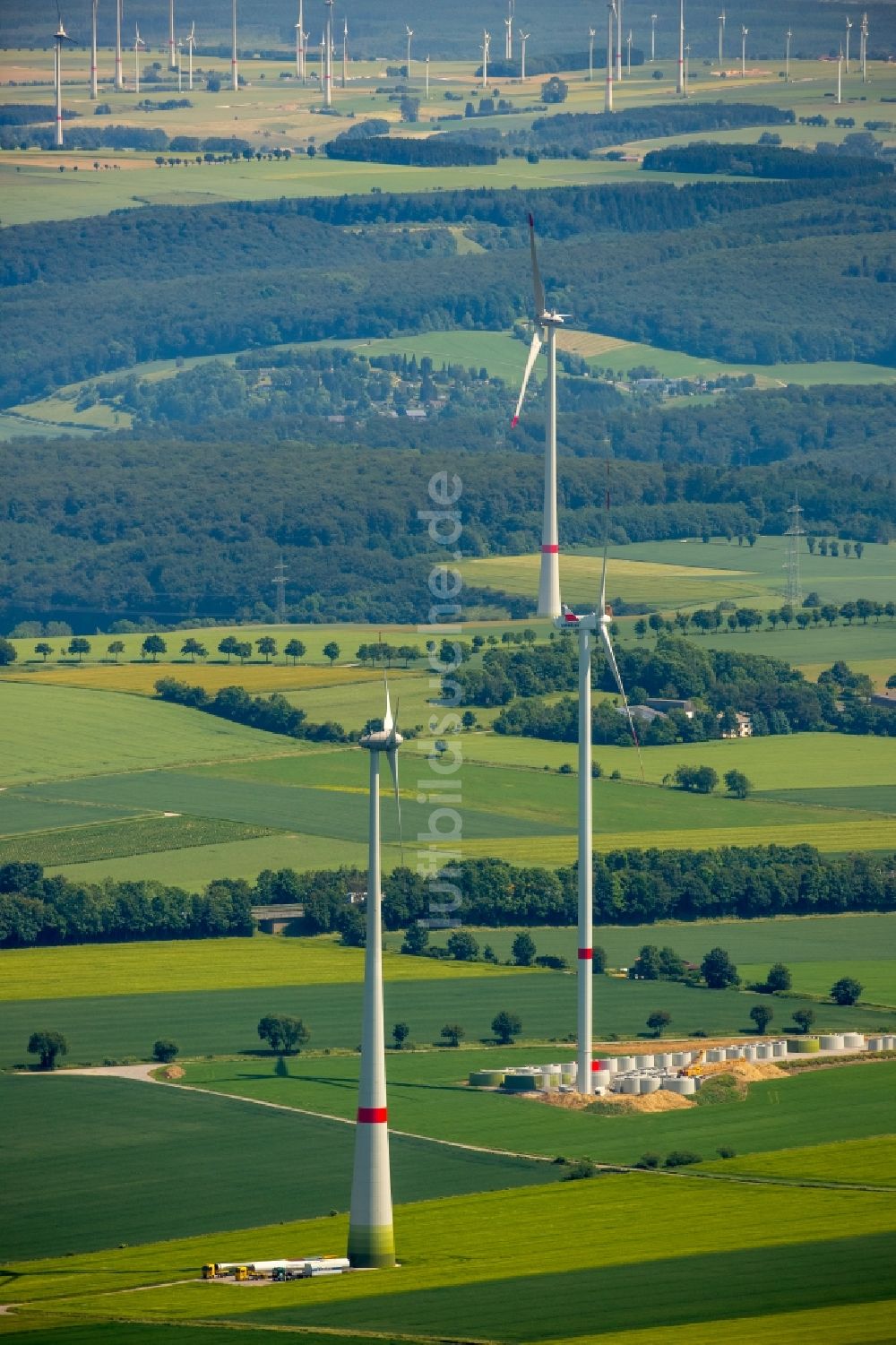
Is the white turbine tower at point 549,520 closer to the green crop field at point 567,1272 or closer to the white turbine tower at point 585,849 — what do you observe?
the white turbine tower at point 585,849

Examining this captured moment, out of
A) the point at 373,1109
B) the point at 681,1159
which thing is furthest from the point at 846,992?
the point at 373,1109

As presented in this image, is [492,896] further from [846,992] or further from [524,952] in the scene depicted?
[846,992]

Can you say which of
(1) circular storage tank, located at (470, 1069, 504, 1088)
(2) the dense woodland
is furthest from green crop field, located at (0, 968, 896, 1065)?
(1) circular storage tank, located at (470, 1069, 504, 1088)

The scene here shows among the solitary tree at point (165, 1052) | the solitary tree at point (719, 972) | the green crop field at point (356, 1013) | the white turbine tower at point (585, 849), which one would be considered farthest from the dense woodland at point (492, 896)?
the white turbine tower at point (585, 849)

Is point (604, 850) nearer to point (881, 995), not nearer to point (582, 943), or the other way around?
point (881, 995)

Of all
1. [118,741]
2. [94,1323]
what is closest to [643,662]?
[118,741]

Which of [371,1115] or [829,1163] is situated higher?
[371,1115]
